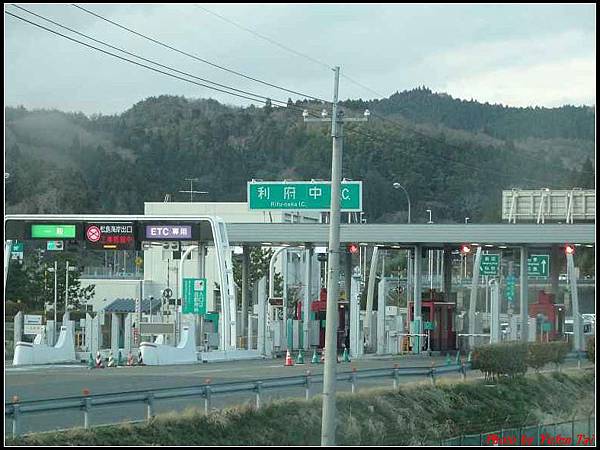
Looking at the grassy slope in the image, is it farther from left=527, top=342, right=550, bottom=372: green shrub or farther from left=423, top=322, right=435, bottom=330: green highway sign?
left=423, top=322, right=435, bottom=330: green highway sign

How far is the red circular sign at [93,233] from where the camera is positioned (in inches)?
1718

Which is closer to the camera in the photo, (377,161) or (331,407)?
(331,407)

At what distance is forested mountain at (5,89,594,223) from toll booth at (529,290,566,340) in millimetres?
39060

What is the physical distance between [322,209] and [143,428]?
95.3ft

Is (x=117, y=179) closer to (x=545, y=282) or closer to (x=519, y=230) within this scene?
(x=545, y=282)

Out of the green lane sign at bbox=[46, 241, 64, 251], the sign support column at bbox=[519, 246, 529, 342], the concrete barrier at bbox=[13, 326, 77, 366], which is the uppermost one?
the green lane sign at bbox=[46, 241, 64, 251]

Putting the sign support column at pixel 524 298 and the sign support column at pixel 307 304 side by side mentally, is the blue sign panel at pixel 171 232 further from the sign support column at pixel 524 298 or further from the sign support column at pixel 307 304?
the sign support column at pixel 524 298

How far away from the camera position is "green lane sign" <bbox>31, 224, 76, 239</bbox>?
4362 centimetres

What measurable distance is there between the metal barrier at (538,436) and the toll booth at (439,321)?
2498cm

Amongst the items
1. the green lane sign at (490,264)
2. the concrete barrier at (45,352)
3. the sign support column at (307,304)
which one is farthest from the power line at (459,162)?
the concrete barrier at (45,352)

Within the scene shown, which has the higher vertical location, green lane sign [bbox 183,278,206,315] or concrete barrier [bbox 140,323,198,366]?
green lane sign [bbox 183,278,206,315]

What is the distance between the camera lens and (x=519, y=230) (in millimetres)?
47781

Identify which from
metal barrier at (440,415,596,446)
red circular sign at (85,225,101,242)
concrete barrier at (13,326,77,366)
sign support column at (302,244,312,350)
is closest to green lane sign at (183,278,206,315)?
concrete barrier at (13,326,77,366)

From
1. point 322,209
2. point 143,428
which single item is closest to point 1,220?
point 143,428
